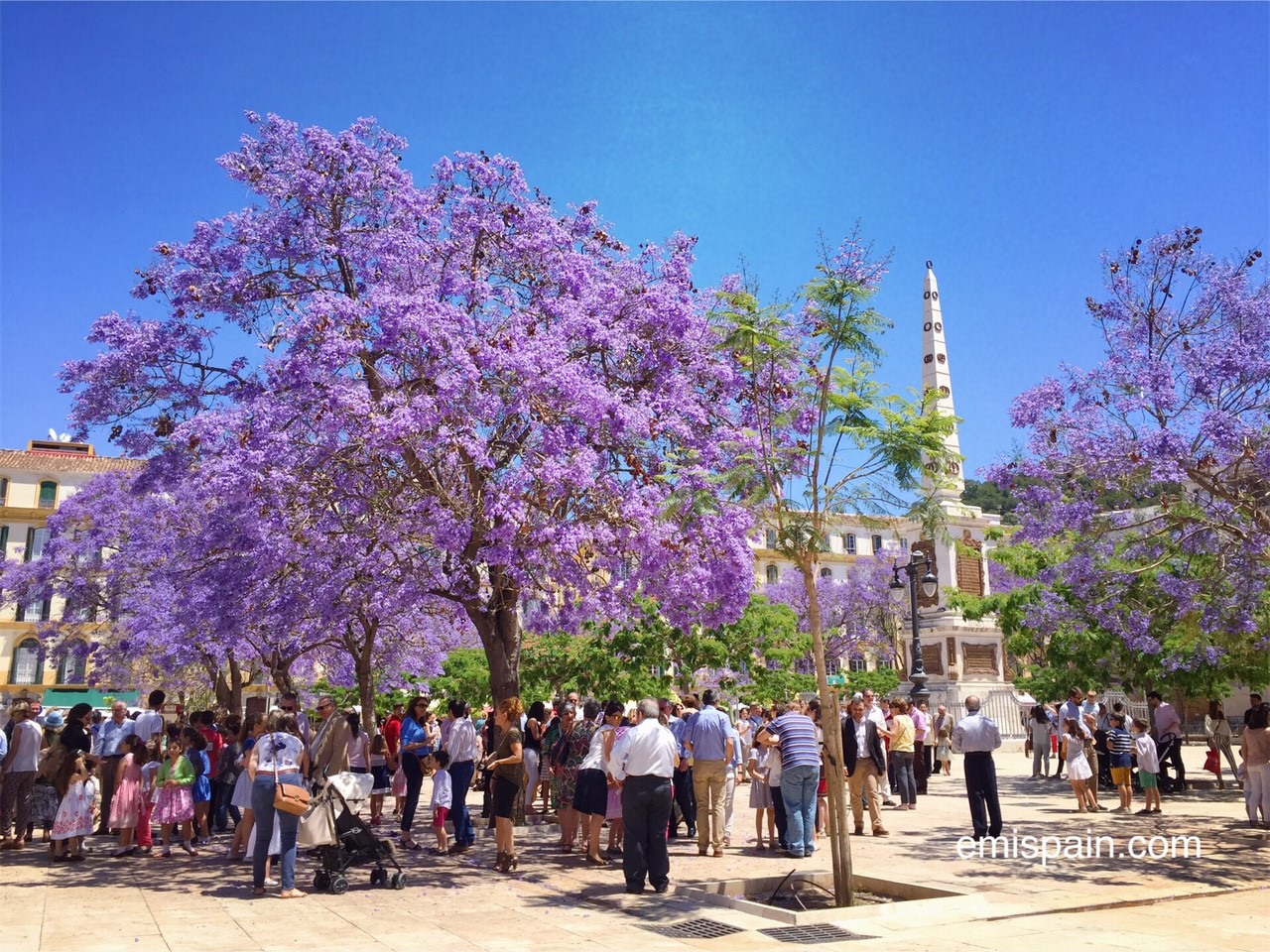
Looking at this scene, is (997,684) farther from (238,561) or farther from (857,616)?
(238,561)

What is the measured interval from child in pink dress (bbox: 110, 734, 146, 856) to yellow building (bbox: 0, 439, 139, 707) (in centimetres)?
4905

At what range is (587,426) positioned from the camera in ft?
42.4

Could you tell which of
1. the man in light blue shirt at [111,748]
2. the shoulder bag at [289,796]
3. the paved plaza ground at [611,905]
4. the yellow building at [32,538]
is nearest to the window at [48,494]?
the yellow building at [32,538]

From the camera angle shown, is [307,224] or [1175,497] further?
[307,224]

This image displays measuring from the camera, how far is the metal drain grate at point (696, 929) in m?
7.95

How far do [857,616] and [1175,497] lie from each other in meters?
47.2

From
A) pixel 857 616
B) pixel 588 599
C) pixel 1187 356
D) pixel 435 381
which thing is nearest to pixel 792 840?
pixel 588 599

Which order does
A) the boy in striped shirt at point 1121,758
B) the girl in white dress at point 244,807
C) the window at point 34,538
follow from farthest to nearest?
the window at point 34,538
the boy in striped shirt at point 1121,758
the girl in white dress at point 244,807

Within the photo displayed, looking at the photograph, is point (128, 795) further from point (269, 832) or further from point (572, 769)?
A: point (572, 769)

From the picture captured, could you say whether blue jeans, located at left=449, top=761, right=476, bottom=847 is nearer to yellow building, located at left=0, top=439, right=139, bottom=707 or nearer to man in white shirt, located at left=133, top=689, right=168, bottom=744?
man in white shirt, located at left=133, top=689, right=168, bottom=744

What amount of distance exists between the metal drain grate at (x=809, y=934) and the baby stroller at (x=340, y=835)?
4.10m

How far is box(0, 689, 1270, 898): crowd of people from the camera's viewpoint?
978 cm

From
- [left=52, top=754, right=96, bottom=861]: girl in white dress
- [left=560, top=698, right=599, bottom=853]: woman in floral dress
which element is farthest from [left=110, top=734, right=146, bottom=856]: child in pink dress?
[left=560, top=698, right=599, bottom=853]: woman in floral dress

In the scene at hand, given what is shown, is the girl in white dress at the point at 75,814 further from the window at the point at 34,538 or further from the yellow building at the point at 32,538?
the window at the point at 34,538
